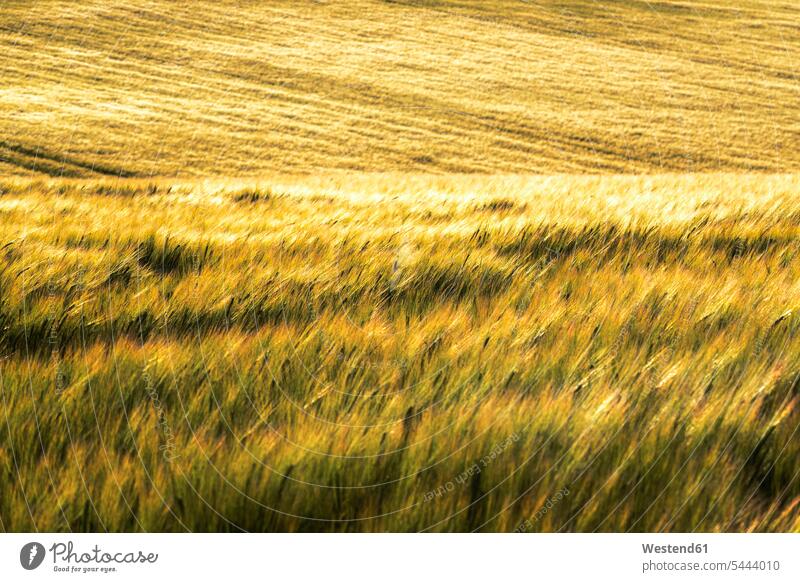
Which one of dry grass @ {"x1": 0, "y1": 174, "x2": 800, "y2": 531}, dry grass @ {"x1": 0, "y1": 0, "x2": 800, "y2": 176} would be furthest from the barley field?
dry grass @ {"x1": 0, "y1": 0, "x2": 800, "y2": 176}

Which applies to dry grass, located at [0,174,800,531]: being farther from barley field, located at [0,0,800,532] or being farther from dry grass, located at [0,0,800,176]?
dry grass, located at [0,0,800,176]

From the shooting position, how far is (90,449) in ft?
3.57

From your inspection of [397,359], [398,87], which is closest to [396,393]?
[397,359]

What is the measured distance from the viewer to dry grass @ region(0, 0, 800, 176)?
37.9 feet

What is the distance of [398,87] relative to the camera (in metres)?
15.3
